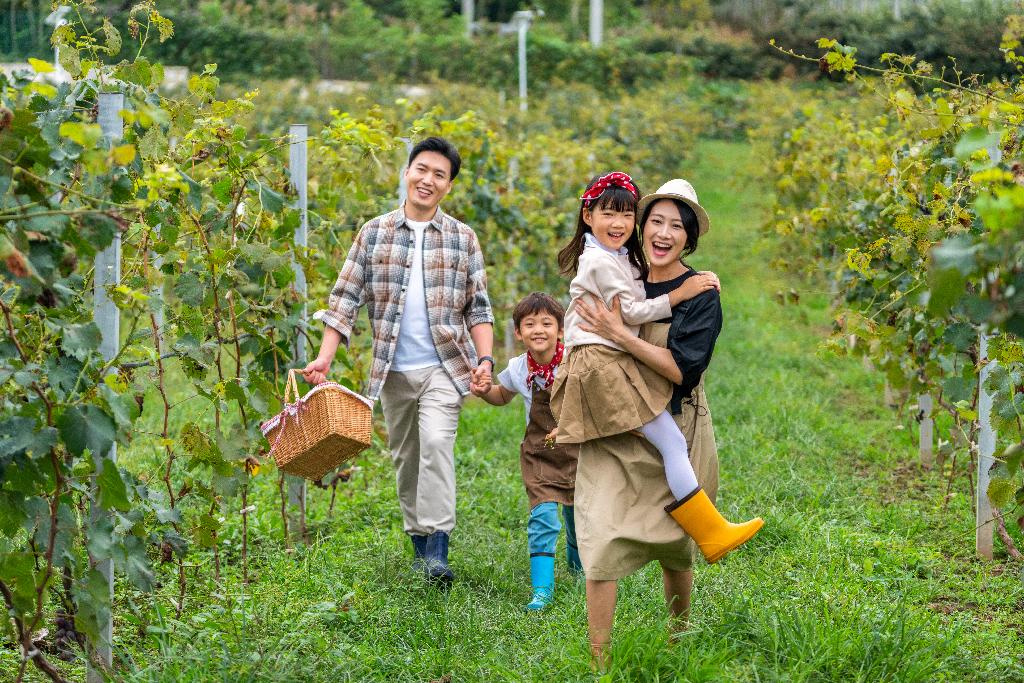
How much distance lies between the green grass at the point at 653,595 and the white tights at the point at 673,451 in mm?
429

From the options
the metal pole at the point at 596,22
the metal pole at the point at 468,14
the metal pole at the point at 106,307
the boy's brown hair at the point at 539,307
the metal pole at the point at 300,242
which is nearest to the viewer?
the metal pole at the point at 106,307

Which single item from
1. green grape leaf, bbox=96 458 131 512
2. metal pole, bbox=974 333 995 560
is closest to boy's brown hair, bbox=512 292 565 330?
metal pole, bbox=974 333 995 560

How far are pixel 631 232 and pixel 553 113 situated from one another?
19.3 m

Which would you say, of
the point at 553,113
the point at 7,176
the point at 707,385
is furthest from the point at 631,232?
the point at 553,113

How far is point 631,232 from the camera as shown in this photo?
3727mm

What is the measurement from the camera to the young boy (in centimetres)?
451

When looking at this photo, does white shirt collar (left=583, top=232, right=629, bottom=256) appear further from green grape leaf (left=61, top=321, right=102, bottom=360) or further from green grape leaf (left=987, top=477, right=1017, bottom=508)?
green grape leaf (left=61, top=321, right=102, bottom=360)

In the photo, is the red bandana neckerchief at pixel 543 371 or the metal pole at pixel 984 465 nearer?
the red bandana neckerchief at pixel 543 371

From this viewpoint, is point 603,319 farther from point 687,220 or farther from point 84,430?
point 84,430

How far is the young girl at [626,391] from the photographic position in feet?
11.6

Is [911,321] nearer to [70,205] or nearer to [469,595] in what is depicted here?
[469,595]

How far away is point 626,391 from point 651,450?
223mm

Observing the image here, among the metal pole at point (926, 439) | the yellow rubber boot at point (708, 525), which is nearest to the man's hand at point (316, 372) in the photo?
the yellow rubber boot at point (708, 525)

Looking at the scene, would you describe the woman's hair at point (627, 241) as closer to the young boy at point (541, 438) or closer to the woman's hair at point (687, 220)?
the woman's hair at point (687, 220)
